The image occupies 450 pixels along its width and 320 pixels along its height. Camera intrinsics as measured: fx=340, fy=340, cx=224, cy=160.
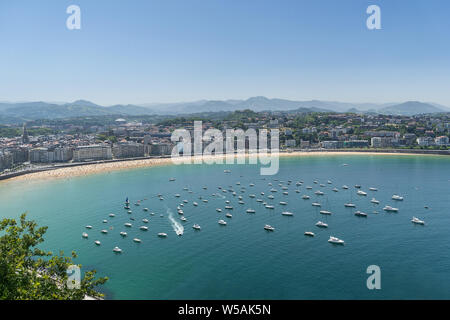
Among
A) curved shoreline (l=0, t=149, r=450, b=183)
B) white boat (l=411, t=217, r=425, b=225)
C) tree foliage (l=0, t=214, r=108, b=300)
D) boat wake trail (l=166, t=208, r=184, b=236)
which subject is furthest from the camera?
curved shoreline (l=0, t=149, r=450, b=183)

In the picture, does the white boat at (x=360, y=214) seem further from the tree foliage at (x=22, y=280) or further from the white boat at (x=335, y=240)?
the tree foliage at (x=22, y=280)

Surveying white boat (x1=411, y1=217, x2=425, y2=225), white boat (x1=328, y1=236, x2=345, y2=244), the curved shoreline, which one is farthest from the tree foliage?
the curved shoreline

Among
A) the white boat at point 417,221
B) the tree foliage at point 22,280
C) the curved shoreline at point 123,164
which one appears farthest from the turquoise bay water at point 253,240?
the curved shoreline at point 123,164

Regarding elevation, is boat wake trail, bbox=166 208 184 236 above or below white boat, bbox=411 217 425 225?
below

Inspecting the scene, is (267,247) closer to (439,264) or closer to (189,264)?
(189,264)

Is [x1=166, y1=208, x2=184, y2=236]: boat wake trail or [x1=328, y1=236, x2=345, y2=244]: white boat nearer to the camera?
[x1=328, y1=236, x2=345, y2=244]: white boat

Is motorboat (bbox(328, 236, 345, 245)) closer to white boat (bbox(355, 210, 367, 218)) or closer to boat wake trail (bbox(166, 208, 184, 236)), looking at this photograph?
white boat (bbox(355, 210, 367, 218))
